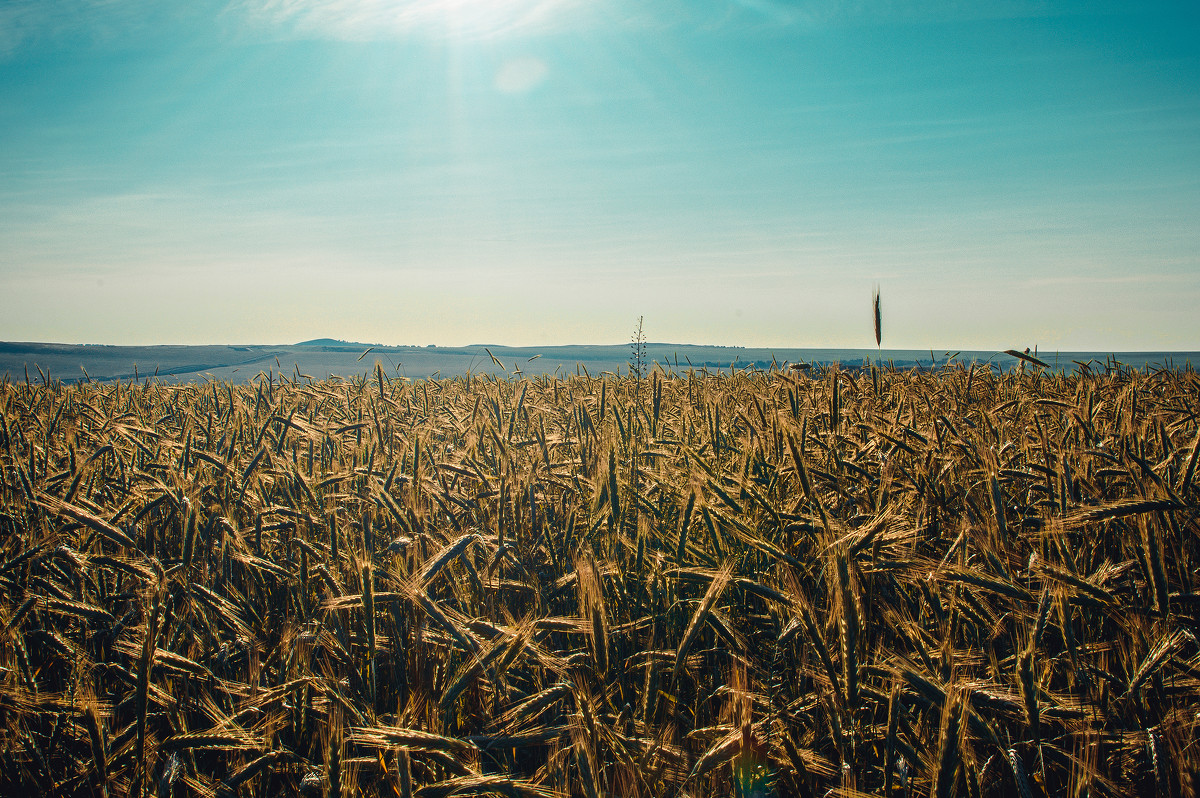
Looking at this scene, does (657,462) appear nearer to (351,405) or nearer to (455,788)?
(455,788)

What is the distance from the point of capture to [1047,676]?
1222 mm

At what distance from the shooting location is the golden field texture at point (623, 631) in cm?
97

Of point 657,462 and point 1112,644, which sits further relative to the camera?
point 657,462

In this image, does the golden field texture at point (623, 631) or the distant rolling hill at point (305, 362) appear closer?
the golden field texture at point (623, 631)

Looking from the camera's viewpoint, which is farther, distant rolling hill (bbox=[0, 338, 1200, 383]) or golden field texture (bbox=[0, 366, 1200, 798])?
distant rolling hill (bbox=[0, 338, 1200, 383])

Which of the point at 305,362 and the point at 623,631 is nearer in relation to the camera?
the point at 623,631

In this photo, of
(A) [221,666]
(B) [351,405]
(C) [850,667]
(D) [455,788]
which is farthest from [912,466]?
(B) [351,405]

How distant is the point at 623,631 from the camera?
4.59ft

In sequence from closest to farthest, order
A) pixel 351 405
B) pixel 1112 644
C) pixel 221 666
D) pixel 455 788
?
1. pixel 455 788
2. pixel 1112 644
3. pixel 221 666
4. pixel 351 405

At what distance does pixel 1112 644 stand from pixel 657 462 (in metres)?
1.41

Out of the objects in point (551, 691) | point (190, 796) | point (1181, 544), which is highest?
point (1181, 544)

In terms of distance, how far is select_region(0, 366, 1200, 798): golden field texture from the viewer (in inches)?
38.1

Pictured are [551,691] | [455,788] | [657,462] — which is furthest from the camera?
[657,462]

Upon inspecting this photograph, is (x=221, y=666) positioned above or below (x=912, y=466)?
below
